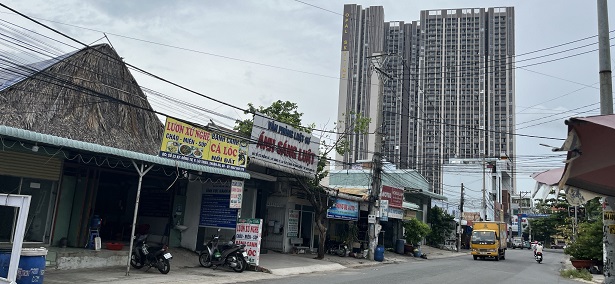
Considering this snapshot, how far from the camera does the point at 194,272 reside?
16.1 metres

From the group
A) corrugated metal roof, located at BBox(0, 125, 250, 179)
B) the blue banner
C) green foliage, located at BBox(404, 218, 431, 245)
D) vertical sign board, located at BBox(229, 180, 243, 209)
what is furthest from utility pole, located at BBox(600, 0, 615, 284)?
green foliage, located at BBox(404, 218, 431, 245)

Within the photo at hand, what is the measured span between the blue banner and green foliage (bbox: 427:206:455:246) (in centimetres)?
1821

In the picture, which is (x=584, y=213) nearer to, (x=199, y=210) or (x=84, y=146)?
(x=199, y=210)

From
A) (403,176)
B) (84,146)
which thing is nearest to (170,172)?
(84,146)

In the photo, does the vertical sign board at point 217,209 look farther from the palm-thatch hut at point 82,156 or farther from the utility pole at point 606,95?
the utility pole at point 606,95

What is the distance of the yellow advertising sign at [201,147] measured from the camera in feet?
51.9

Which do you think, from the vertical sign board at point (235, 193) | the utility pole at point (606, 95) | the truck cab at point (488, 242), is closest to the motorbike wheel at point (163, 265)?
the vertical sign board at point (235, 193)

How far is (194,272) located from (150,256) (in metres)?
1.76

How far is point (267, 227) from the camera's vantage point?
25.4 meters

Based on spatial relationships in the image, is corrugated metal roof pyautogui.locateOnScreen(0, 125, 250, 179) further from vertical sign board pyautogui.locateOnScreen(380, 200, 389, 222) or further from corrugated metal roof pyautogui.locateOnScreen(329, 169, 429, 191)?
corrugated metal roof pyautogui.locateOnScreen(329, 169, 429, 191)

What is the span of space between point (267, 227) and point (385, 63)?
1108cm

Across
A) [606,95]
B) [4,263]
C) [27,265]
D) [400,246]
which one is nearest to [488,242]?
[400,246]

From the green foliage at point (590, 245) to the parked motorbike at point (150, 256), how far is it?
21953 millimetres

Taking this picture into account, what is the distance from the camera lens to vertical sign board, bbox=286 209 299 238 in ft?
83.3
